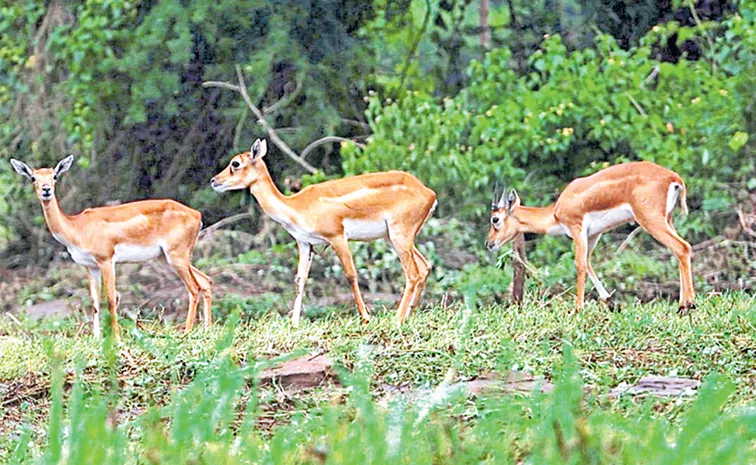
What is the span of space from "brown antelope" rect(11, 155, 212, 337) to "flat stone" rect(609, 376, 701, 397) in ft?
9.91

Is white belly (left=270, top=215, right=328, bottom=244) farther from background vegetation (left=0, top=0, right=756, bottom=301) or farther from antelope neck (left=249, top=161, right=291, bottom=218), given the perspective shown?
background vegetation (left=0, top=0, right=756, bottom=301)

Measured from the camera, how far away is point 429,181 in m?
11.4

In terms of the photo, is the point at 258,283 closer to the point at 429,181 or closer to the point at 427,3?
the point at 429,181

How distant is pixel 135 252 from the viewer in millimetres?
8570

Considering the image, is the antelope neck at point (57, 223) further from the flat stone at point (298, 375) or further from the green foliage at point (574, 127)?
the green foliage at point (574, 127)

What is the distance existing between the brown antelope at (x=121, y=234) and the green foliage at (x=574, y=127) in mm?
3007

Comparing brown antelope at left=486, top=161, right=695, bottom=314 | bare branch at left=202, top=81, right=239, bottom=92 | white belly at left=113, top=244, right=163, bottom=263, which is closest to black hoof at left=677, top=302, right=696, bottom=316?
brown antelope at left=486, top=161, right=695, bottom=314

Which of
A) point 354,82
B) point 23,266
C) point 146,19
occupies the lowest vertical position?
point 23,266

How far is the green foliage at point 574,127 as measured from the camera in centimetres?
1110

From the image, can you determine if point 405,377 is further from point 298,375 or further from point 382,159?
point 382,159

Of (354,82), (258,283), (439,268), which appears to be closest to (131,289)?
(258,283)

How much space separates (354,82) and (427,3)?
0.98 meters

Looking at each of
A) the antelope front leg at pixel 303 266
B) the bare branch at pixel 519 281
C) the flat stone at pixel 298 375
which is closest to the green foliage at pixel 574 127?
the bare branch at pixel 519 281

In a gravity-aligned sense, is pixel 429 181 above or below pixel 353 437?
below
